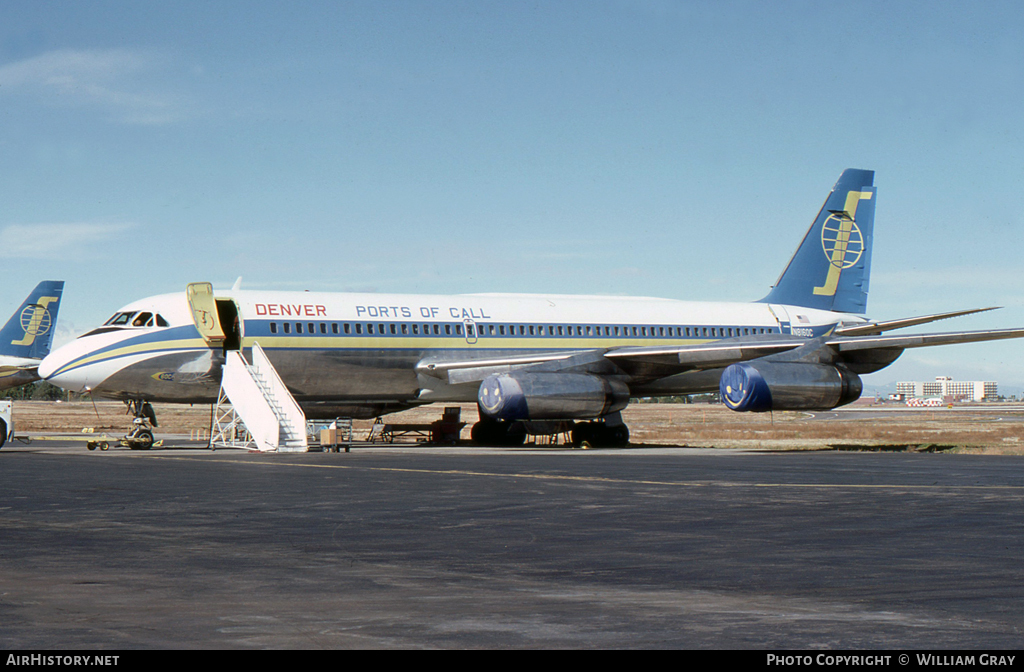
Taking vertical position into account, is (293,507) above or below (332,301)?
below

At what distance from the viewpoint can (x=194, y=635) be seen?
6.88 meters

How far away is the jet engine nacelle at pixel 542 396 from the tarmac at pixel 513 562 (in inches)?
451

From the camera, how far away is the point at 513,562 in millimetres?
10359

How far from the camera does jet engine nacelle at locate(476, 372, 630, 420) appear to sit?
32.5 meters

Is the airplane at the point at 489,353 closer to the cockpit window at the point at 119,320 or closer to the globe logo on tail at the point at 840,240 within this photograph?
the cockpit window at the point at 119,320

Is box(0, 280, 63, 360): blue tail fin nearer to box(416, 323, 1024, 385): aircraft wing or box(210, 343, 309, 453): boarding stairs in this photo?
box(210, 343, 309, 453): boarding stairs

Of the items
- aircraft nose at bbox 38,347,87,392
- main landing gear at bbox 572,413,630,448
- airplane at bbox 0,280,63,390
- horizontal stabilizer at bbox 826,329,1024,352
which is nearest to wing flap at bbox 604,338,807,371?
horizontal stabilizer at bbox 826,329,1024,352

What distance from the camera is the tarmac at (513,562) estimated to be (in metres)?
7.06

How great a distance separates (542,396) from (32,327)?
37670mm

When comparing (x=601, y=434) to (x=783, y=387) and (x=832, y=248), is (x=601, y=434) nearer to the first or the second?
(x=783, y=387)

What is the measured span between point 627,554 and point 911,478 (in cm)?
1172

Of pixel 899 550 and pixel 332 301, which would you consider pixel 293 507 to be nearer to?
pixel 899 550

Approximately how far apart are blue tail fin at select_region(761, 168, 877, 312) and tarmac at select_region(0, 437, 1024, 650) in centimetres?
2313
